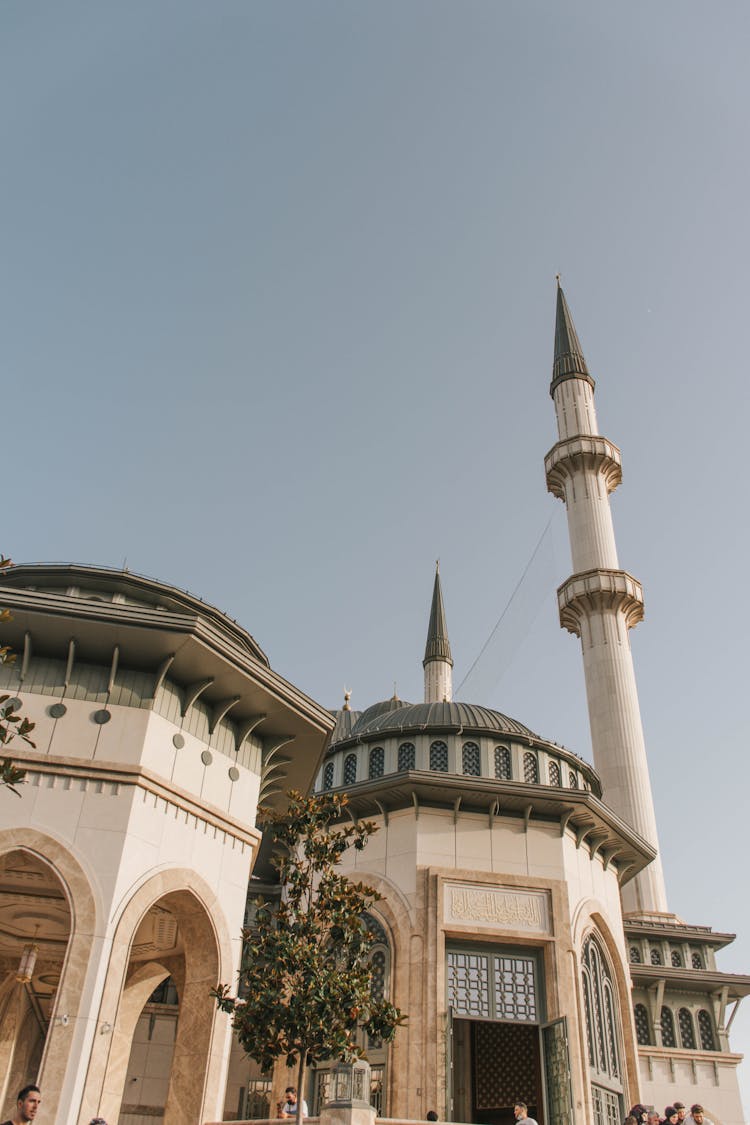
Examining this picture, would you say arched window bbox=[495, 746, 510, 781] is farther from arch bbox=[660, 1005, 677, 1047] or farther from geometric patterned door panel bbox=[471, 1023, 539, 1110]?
arch bbox=[660, 1005, 677, 1047]

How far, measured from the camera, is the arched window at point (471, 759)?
25984 millimetres

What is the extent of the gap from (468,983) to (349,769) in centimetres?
745

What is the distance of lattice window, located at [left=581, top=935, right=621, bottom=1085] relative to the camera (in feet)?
72.6

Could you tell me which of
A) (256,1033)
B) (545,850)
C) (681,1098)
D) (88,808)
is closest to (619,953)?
(545,850)

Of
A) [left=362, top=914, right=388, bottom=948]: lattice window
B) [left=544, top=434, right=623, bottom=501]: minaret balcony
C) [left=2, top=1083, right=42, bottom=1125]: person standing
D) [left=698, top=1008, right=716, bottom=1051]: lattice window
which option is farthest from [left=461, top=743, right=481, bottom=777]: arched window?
[left=544, top=434, right=623, bottom=501]: minaret balcony

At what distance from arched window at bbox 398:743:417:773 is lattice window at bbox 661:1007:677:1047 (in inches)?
610

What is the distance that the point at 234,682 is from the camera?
59.9 ft

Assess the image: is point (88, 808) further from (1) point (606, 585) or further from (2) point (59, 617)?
(1) point (606, 585)

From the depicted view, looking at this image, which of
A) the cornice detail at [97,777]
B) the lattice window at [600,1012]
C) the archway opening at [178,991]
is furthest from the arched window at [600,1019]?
the cornice detail at [97,777]

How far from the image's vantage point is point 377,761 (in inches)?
1069

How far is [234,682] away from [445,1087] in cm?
1030

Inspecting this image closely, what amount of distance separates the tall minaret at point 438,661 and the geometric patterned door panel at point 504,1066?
24.6 meters

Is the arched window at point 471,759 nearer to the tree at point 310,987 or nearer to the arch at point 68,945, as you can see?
the tree at point 310,987

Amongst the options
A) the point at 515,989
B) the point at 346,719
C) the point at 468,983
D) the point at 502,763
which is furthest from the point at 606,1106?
the point at 346,719
